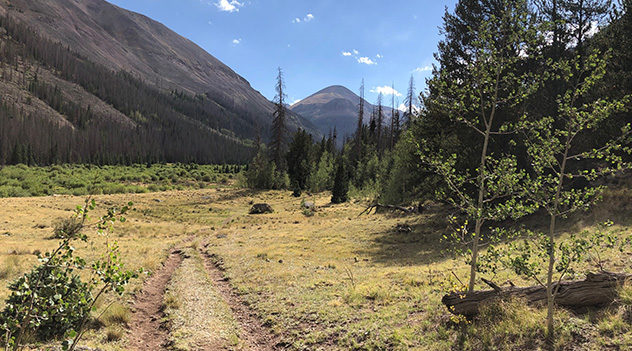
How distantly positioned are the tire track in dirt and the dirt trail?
2.40 metres

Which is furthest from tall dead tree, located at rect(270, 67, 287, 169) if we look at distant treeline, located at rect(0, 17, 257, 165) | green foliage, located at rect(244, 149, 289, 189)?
distant treeline, located at rect(0, 17, 257, 165)

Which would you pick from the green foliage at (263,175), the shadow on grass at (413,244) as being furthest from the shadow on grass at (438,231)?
the green foliage at (263,175)

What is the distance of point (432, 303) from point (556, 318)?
3.43 metres

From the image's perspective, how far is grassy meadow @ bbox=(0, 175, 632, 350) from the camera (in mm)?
7102

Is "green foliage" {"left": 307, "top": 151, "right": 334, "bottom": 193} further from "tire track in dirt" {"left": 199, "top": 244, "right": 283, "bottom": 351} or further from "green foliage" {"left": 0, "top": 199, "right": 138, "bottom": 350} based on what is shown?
"green foliage" {"left": 0, "top": 199, "right": 138, "bottom": 350}

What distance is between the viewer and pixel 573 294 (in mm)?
7301

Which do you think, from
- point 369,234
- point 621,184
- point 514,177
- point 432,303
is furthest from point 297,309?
point 621,184

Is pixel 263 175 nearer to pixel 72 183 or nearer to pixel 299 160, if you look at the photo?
pixel 299 160

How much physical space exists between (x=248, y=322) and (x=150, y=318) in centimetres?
363

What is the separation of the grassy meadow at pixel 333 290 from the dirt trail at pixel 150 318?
300mm

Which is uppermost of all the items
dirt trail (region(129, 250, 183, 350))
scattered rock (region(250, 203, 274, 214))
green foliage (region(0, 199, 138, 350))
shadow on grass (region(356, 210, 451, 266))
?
green foliage (region(0, 199, 138, 350))

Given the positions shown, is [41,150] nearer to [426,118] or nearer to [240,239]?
[240,239]

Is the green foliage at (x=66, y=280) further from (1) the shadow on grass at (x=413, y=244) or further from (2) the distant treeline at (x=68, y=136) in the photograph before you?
(2) the distant treeline at (x=68, y=136)

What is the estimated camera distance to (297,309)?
11.0 m
